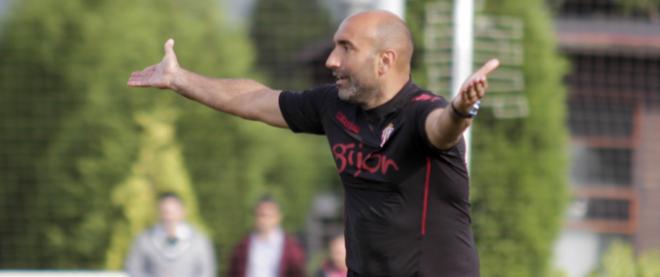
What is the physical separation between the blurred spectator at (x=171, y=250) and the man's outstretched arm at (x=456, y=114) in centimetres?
439

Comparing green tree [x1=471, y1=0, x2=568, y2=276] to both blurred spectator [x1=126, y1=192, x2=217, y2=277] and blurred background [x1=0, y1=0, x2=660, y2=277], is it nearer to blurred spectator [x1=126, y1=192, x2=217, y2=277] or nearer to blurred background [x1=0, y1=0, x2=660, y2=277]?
blurred background [x1=0, y1=0, x2=660, y2=277]

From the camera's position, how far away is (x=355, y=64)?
394cm

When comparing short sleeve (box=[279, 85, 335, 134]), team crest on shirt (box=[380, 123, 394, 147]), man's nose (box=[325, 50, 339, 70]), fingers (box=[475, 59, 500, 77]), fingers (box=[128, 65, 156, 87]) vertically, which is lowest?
team crest on shirt (box=[380, 123, 394, 147])

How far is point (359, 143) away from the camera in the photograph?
12.9 ft

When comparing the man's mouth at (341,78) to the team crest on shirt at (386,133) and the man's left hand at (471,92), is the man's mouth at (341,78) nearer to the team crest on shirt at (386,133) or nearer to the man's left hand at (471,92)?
the team crest on shirt at (386,133)

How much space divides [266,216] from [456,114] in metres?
4.52

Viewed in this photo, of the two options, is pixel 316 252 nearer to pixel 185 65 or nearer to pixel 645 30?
pixel 185 65

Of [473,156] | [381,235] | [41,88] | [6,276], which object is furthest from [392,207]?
[41,88]

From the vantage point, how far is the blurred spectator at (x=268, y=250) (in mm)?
7945

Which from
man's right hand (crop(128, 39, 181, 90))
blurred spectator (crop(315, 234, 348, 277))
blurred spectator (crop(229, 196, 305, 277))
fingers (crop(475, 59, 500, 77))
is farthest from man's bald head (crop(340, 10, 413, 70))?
blurred spectator (crop(229, 196, 305, 277))

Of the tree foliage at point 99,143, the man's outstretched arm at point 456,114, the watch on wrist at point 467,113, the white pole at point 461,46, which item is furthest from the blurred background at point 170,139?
the watch on wrist at point 467,113

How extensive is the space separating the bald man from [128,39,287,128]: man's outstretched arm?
0.49 meters

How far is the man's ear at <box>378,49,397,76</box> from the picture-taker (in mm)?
3926

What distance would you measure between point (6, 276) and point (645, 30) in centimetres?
738
